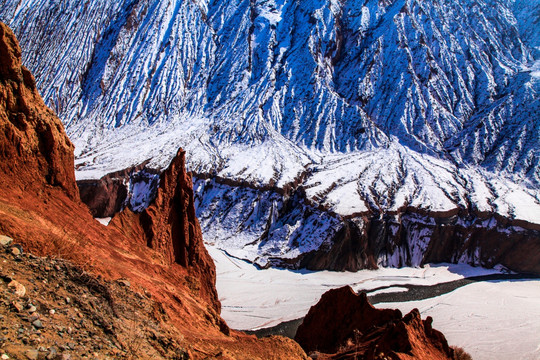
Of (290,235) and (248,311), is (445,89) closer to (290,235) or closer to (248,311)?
(290,235)

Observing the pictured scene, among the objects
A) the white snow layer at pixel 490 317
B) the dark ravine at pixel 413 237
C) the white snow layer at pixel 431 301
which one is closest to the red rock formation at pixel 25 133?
the white snow layer at pixel 431 301

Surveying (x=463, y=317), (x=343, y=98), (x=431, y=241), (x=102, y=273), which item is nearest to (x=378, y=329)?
(x=102, y=273)

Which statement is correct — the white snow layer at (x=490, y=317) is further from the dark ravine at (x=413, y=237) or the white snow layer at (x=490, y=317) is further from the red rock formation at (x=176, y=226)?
the red rock formation at (x=176, y=226)

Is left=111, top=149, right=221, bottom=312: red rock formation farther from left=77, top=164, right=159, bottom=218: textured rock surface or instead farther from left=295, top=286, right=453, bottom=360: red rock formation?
left=77, top=164, right=159, bottom=218: textured rock surface

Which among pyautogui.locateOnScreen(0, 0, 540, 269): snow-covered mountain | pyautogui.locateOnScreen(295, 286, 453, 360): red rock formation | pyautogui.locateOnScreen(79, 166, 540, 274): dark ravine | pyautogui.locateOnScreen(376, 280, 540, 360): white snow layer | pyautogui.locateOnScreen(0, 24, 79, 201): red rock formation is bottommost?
pyautogui.locateOnScreen(376, 280, 540, 360): white snow layer

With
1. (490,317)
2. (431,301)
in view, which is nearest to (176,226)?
(431,301)

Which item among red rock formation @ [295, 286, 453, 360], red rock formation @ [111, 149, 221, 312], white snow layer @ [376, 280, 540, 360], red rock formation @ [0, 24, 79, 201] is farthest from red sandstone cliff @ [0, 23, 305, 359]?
white snow layer @ [376, 280, 540, 360]
